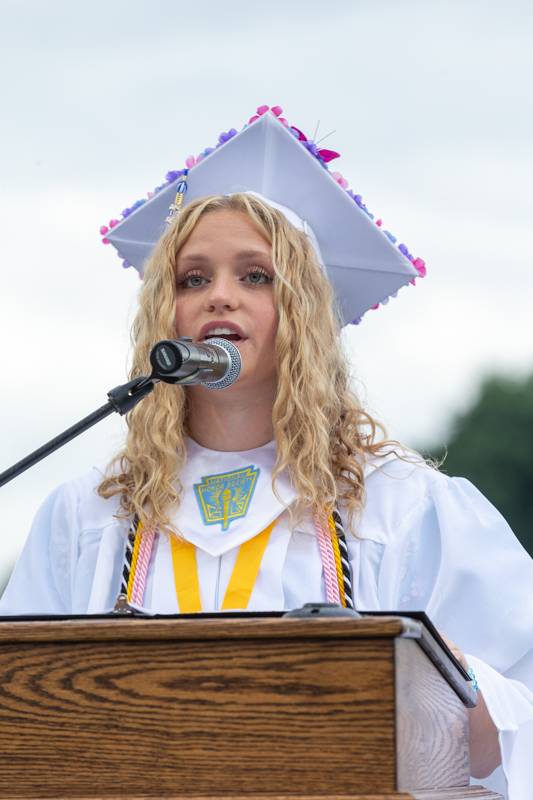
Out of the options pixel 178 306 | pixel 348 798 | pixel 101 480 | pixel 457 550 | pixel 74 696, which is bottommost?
pixel 348 798

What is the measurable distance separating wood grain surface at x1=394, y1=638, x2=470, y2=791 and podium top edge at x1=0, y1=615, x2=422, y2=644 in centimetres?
5

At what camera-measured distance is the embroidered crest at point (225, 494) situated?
12.0 ft

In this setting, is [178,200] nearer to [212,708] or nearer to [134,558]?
[134,558]

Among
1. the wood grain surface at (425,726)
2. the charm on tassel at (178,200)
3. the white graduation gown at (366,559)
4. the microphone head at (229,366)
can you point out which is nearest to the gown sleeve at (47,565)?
the white graduation gown at (366,559)

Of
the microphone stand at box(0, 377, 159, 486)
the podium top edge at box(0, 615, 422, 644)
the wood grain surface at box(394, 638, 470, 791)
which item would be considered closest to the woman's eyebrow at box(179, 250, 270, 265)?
the microphone stand at box(0, 377, 159, 486)

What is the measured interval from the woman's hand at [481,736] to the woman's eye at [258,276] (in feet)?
4.12

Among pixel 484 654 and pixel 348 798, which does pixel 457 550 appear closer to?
pixel 484 654

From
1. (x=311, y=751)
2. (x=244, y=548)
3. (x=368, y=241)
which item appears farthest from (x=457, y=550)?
(x=311, y=751)

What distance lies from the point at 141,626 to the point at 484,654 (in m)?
1.55

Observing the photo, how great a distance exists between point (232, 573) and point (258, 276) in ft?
2.81

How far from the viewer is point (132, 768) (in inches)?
80.4

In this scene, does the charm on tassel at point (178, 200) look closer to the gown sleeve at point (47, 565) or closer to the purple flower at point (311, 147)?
the purple flower at point (311, 147)

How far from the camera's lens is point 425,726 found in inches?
87.3

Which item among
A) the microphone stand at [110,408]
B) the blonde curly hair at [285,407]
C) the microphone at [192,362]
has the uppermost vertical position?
the blonde curly hair at [285,407]
